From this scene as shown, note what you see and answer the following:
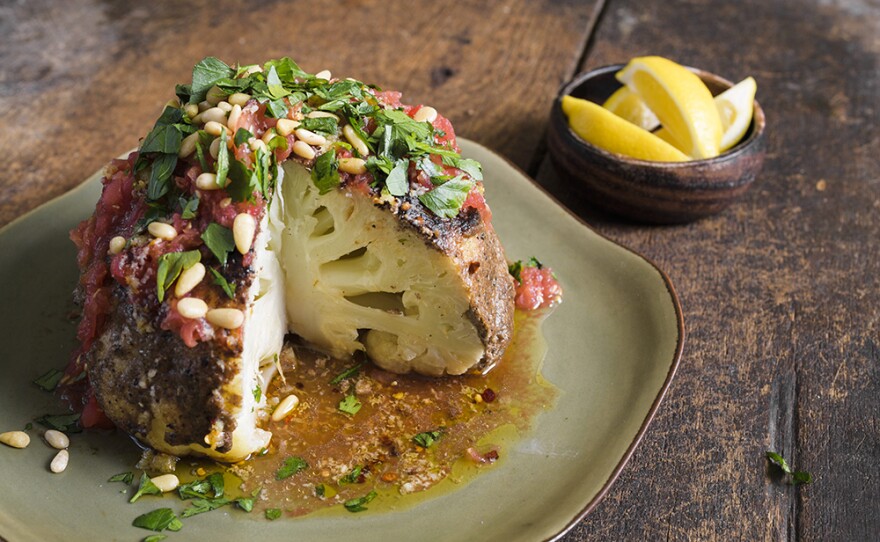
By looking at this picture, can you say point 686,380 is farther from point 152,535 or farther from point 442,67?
point 442,67

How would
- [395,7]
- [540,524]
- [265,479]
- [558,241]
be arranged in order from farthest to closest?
[395,7] → [558,241] → [265,479] → [540,524]

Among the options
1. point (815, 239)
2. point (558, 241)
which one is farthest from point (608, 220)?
point (815, 239)

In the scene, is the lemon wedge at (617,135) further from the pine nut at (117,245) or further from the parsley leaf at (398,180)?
the pine nut at (117,245)

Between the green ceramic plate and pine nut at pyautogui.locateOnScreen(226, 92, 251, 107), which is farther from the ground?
pine nut at pyautogui.locateOnScreen(226, 92, 251, 107)

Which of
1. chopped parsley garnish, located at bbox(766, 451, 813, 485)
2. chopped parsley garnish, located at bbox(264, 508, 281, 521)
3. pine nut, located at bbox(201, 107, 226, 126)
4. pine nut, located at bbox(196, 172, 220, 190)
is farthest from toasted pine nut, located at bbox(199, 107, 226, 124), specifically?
chopped parsley garnish, located at bbox(766, 451, 813, 485)

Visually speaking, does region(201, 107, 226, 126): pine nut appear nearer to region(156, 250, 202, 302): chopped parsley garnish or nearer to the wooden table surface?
region(156, 250, 202, 302): chopped parsley garnish

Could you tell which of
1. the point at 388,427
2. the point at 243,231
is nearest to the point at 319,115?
the point at 243,231
